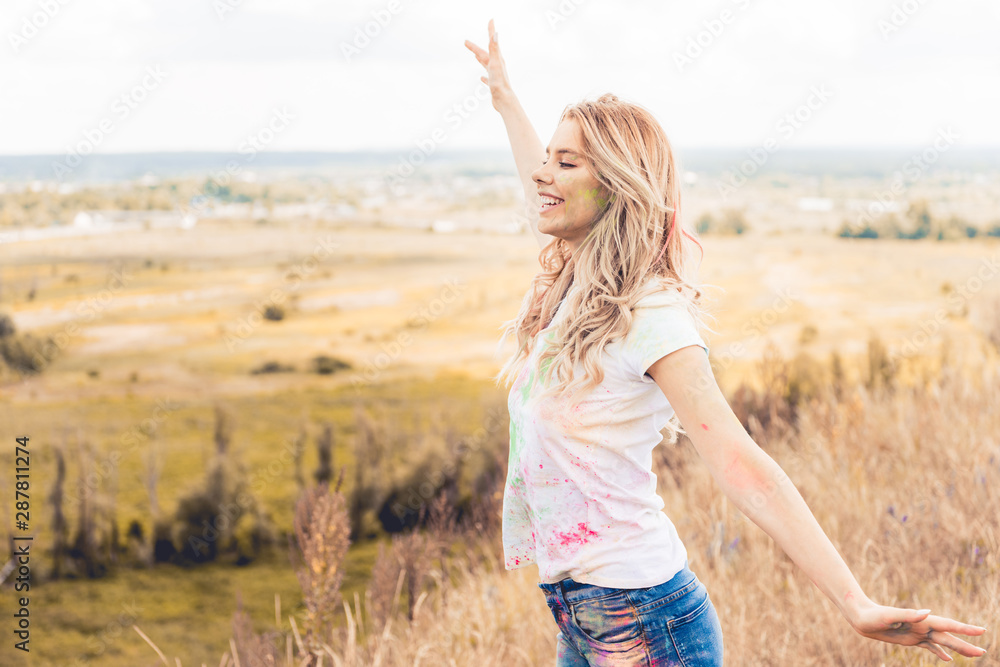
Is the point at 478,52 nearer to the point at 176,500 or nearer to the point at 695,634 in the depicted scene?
the point at 695,634

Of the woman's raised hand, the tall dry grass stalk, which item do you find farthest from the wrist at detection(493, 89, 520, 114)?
the tall dry grass stalk

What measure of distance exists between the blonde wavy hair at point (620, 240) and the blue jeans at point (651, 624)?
41cm

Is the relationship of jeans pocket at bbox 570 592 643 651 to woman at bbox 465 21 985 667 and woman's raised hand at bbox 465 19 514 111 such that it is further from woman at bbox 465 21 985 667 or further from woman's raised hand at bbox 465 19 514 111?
woman's raised hand at bbox 465 19 514 111

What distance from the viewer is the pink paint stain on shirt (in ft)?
4.82

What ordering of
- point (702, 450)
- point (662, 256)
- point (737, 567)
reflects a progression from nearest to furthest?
point (702, 450) < point (662, 256) < point (737, 567)

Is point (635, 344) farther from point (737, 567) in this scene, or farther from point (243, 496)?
point (243, 496)

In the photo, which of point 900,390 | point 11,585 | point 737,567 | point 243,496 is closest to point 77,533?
point 11,585

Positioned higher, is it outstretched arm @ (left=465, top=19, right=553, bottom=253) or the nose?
outstretched arm @ (left=465, top=19, right=553, bottom=253)

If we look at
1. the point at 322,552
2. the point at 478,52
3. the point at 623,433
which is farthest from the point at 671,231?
the point at 322,552

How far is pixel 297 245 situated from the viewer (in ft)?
47.1

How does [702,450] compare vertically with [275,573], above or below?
above

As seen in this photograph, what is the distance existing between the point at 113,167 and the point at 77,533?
7.09m

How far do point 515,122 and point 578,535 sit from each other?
1391mm

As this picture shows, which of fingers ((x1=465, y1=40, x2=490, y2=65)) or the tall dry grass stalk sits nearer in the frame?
fingers ((x1=465, y1=40, x2=490, y2=65))
